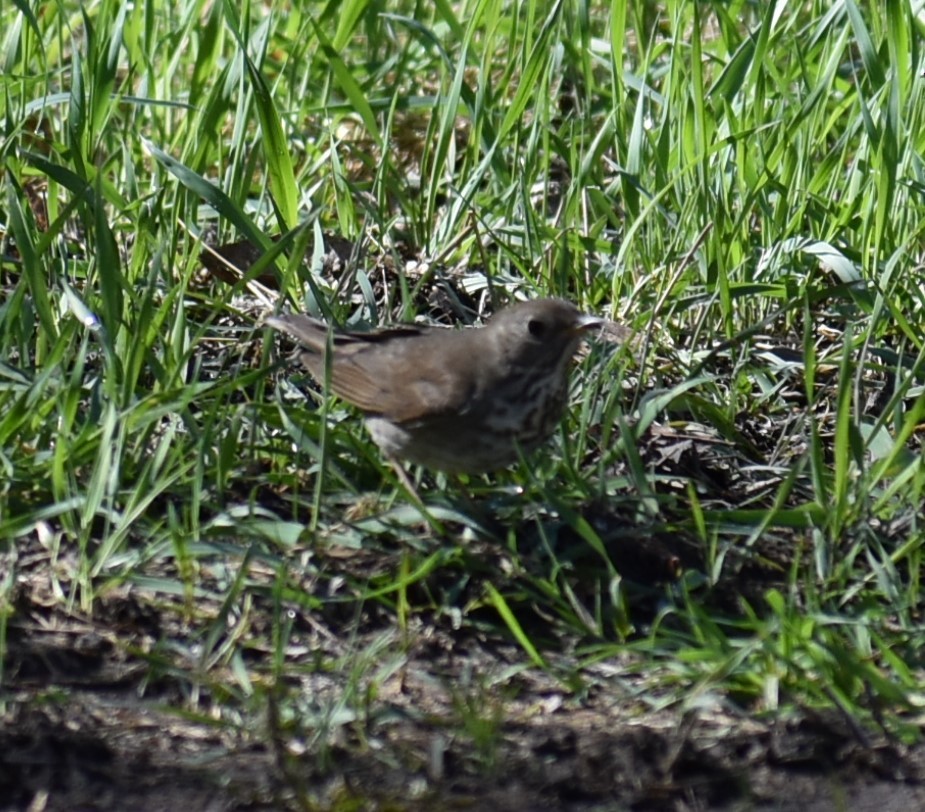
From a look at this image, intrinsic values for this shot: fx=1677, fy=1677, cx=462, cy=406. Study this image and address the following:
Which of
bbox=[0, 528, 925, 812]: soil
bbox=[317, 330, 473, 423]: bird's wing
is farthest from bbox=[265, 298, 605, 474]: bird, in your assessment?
bbox=[0, 528, 925, 812]: soil

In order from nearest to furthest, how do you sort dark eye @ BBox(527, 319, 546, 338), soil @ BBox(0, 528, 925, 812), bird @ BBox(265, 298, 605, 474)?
soil @ BBox(0, 528, 925, 812)
bird @ BBox(265, 298, 605, 474)
dark eye @ BBox(527, 319, 546, 338)

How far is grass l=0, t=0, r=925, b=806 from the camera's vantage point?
3.54 metres

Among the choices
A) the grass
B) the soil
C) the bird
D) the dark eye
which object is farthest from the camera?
the dark eye

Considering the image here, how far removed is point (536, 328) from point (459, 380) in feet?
0.79

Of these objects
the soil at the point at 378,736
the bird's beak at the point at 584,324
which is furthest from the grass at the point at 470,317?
the bird's beak at the point at 584,324

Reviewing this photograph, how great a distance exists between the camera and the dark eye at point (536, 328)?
4.16 meters

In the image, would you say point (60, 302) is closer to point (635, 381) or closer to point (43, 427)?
point (43, 427)

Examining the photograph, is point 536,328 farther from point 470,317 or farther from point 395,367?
point 470,317

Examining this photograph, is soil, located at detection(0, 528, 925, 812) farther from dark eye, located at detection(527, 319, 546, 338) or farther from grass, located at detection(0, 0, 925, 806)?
dark eye, located at detection(527, 319, 546, 338)

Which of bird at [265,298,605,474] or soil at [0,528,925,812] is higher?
bird at [265,298,605,474]

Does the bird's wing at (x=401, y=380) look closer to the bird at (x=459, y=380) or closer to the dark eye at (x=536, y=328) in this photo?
the bird at (x=459, y=380)

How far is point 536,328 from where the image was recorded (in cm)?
417

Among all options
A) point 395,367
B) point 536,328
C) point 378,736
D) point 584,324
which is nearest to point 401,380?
point 395,367

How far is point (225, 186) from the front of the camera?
4914 mm
